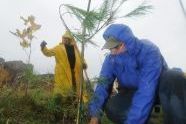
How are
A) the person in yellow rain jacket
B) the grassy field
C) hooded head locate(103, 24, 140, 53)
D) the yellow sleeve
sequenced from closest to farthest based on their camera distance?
hooded head locate(103, 24, 140, 53), the grassy field, the person in yellow rain jacket, the yellow sleeve

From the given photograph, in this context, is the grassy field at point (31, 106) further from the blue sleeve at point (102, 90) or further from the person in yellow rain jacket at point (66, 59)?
the person in yellow rain jacket at point (66, 59)

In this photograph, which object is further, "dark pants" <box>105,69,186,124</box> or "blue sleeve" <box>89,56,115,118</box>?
"blue sleeve" <box>89,56,115,118</box>

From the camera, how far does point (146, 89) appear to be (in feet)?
15.2

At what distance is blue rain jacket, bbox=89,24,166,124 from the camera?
15.2ft

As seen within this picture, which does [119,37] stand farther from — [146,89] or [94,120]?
[94,120]

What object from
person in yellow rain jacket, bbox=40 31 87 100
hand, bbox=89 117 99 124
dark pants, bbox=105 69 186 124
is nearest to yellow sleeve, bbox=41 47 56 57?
person in yellow rain jacket, bbox=40 31 87 100

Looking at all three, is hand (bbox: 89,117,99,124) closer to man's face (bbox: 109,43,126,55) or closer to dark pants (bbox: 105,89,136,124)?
dark pants (bbox: 105,89,136,124)

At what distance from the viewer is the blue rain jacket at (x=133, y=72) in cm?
464

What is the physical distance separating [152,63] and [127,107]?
520 mm

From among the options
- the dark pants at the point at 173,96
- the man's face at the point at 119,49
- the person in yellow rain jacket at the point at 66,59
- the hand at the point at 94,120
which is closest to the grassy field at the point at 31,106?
the hand at the point at 94,120

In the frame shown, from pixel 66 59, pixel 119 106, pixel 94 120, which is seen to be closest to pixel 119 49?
pixel 119 106

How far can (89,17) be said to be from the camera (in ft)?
15.2

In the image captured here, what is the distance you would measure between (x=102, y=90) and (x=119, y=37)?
1.77ft

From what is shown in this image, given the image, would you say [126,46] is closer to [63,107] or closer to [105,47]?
[105,47]
